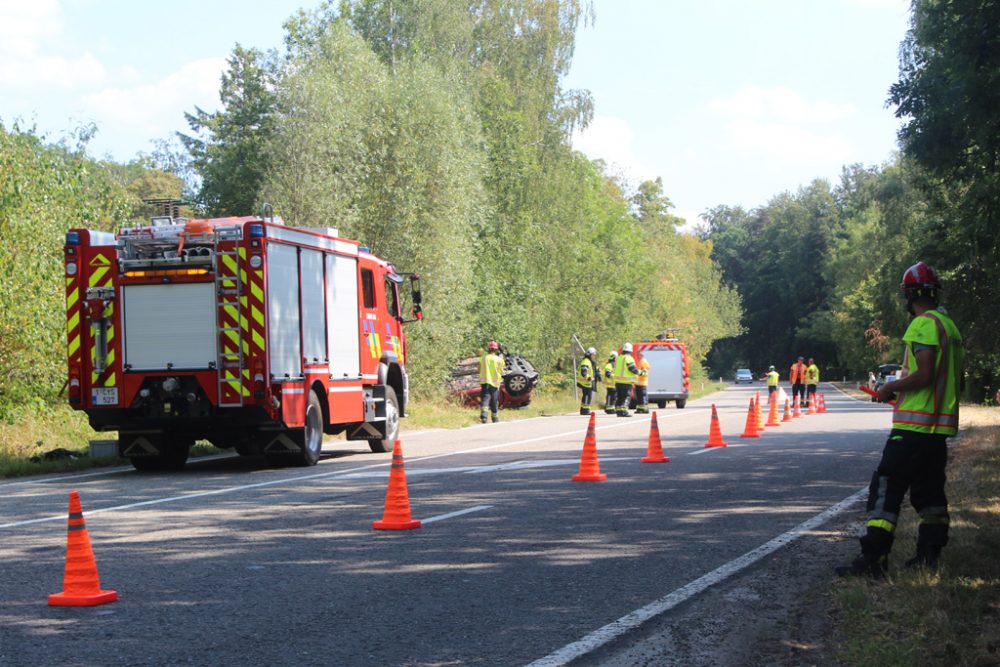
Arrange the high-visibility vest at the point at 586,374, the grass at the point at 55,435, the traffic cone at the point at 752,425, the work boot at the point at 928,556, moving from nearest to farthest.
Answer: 1. the work boot at the point at 928,556
2. the grass at the point at 55,435
3. the traffic cone at the point at 752,425
4. the high-visibility vest at the point at 586,374

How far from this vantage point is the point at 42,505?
12.4 m

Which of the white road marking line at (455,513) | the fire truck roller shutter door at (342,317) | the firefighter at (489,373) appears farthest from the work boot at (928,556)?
the firefighter at (489,373)

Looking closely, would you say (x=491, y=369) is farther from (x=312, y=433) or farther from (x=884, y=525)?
(x=884, y=525)

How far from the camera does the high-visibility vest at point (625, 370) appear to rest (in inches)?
1276

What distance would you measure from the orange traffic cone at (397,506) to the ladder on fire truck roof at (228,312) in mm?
5849

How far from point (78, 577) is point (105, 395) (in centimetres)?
905

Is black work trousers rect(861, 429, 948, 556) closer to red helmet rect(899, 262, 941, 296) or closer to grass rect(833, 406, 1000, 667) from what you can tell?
grass rect(833, 406, 1000, 667)

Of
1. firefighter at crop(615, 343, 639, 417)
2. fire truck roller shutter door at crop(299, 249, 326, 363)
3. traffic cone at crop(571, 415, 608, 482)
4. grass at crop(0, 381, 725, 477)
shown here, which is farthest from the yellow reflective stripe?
firefighter at crop(615, 343, 639, 417)

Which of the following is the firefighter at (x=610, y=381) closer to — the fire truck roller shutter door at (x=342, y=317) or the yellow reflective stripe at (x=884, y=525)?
the fire truck roller shutter door at (x=342, y=317)

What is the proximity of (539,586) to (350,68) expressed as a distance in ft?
98.1

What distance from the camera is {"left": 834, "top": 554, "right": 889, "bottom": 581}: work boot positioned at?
24.7 ft

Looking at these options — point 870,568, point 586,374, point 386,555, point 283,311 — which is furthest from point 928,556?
Answer: point 586,374

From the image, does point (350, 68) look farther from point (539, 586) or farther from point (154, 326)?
point (539, 586)

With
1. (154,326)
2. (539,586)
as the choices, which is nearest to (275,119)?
(154,326)
